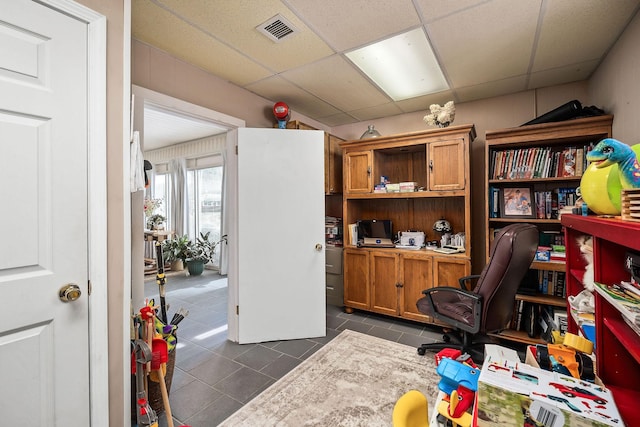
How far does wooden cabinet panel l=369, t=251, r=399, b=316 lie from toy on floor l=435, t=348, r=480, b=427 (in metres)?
2.25

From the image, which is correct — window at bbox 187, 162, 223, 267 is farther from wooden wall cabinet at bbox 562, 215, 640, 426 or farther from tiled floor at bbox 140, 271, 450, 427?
wooden wall cabinet at bbox 562, 215, 640, 426

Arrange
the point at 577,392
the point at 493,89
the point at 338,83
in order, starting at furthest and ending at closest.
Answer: the point at 493,89 → the point at 338,83 → the point at 577,392

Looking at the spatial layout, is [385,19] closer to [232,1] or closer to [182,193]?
[232,1]

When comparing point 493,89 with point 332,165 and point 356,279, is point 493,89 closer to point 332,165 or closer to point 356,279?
point 332,165

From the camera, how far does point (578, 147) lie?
2436 millimetres

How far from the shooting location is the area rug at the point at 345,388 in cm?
162

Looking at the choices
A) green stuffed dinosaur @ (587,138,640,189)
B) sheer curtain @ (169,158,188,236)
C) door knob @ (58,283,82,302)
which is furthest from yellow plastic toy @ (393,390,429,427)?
sheer curtain @ (169,158,188,236)

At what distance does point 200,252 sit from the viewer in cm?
545

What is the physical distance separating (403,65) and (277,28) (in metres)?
1.17

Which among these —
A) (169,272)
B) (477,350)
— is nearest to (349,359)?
(477,350)

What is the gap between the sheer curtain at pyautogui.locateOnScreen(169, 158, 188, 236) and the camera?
5.93 m

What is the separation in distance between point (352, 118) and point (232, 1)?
2364 millimetres

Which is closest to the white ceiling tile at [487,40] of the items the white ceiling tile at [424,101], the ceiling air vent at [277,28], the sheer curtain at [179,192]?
the white ceiling tile at [424,101]

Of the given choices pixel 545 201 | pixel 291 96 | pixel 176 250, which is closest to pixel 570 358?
pixel 545 201
